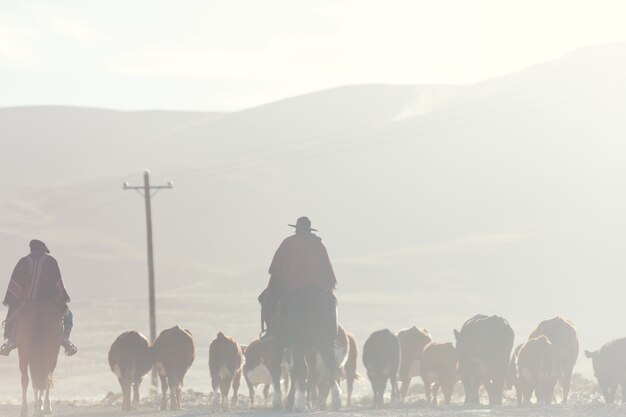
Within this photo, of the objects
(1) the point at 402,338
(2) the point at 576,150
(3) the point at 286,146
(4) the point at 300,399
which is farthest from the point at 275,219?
(4) the point at 300,399

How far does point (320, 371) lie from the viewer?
21719mm

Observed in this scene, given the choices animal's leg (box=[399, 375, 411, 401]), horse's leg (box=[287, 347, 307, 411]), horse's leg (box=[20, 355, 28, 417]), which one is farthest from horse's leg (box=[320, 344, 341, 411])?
animal's leg (box=[399, 375, 411, 401])

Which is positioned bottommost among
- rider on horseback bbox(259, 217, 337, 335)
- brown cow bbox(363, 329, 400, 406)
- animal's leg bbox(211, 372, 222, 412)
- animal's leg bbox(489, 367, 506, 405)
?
animal's leg bbox(489, 367, 506, 405)

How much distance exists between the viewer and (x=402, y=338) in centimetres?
2617

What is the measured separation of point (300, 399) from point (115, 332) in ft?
162

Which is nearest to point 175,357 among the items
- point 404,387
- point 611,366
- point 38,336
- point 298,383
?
point 38,336

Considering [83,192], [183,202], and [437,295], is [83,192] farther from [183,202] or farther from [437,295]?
[437,295]

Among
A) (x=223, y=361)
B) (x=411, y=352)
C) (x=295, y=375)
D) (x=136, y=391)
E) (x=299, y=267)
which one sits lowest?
(x=295, y=375)

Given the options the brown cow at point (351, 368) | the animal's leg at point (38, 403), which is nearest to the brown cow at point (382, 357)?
the brown cow at point (351, 368)

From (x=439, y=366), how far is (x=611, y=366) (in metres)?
3.06

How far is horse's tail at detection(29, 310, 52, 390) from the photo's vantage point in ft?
62.6

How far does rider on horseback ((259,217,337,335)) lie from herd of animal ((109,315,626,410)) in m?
1.03

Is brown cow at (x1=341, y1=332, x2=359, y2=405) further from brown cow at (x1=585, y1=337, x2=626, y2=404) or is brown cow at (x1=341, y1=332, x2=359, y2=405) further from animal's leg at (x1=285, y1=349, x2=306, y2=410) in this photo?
animal's leg at (x1=285, y1=349, x2=306, y2=410)

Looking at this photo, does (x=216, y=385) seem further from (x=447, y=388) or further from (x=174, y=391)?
(x=447, y=388)
